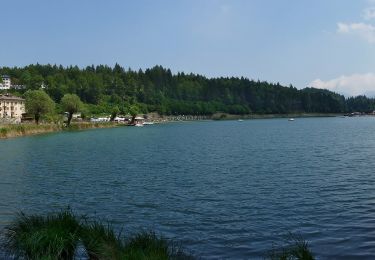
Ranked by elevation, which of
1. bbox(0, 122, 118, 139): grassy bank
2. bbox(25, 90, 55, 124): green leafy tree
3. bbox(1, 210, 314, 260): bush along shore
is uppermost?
bbox(25, 90, 55, 124): green leafy tree

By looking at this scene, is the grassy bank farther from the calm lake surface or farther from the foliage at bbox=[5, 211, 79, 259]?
the foliage at bbox=[5, 211, 79, 259]

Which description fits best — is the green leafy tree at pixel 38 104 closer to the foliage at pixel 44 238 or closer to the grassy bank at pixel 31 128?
the grassy bank at pixel 31 128

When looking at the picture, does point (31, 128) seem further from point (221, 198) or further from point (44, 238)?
point (44, 238)

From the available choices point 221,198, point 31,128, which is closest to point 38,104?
point 31,128

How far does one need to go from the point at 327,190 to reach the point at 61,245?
25.3m

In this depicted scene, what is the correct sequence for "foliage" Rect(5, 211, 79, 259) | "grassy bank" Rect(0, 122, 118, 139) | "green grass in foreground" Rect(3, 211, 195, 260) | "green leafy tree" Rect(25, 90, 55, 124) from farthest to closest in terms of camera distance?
"green leafy tree" Rect(25, 90, 55, 124), "grassy bank" Rect(0, 122, 118, 139), "green grass in foreground" Rect(3, 211, 195, 260), "foliage" Rect(5, 211, 79, 259)

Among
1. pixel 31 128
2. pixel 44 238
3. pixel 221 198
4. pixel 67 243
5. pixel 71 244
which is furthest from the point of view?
pixel 31 128

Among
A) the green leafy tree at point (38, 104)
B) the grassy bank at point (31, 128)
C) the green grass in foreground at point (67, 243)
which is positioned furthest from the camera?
the green leafy tree at point (38, 104)

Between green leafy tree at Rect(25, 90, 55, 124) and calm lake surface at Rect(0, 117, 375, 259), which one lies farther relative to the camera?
green leafy tree at Rect(25, 90, 55, 124)

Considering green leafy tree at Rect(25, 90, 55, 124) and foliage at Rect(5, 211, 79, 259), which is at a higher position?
green leafy tree at Rect(25, 90, 55, 124)

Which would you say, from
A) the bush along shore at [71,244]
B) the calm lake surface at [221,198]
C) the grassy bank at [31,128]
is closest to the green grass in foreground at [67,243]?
the bush along shore at [71,244]

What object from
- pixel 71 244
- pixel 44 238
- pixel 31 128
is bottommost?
→ pixel 71 244

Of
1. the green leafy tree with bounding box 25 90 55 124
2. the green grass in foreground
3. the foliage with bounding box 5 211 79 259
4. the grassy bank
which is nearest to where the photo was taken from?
the foliage with bounding box 5 211 79 259

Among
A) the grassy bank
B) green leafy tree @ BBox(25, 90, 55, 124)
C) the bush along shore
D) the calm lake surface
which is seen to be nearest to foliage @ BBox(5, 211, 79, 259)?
the bush along shore
